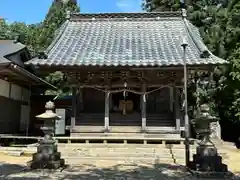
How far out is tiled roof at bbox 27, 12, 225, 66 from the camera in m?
13.7

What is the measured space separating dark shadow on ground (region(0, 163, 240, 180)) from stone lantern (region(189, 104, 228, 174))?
0.39 m

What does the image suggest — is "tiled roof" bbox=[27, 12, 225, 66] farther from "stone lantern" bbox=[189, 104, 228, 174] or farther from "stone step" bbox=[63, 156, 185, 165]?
"stone lantern" bbox=[189, 104, 228, 174]

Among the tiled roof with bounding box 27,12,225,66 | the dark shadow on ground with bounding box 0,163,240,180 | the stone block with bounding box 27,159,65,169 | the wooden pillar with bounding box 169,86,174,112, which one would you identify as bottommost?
the dark shadow on ground with bounding box 0,163,240,180

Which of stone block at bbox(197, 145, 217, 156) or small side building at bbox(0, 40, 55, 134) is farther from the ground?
small side building at bbox(0, 40, 55, 134)

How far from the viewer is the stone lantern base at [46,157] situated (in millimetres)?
9297

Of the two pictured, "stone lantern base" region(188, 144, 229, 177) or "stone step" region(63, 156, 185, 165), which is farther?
"stone step" region(63, 156, 185, 165)

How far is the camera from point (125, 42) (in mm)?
16422

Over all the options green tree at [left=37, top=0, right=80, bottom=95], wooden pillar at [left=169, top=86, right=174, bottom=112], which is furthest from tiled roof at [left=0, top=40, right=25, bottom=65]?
wooden pillar at [left=169, top=86, right=174, bottom=112]

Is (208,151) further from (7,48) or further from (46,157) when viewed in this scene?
(7,48)

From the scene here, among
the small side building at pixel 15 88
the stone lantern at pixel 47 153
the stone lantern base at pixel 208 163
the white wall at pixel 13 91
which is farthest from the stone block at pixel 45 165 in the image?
the white wall at pixel 13 91

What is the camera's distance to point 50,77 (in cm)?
2198

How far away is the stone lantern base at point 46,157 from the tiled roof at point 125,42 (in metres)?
4.55

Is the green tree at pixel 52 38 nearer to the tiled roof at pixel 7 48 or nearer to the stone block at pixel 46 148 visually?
the tiled roof at pixel 7 48

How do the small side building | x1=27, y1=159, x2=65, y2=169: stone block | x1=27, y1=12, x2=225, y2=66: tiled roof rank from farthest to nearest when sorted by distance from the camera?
the small side building
x1=27, y1=12, x2=225, y2=66: tiled roof
x1=27, y1=159, x2=65, y2=169: stone block
